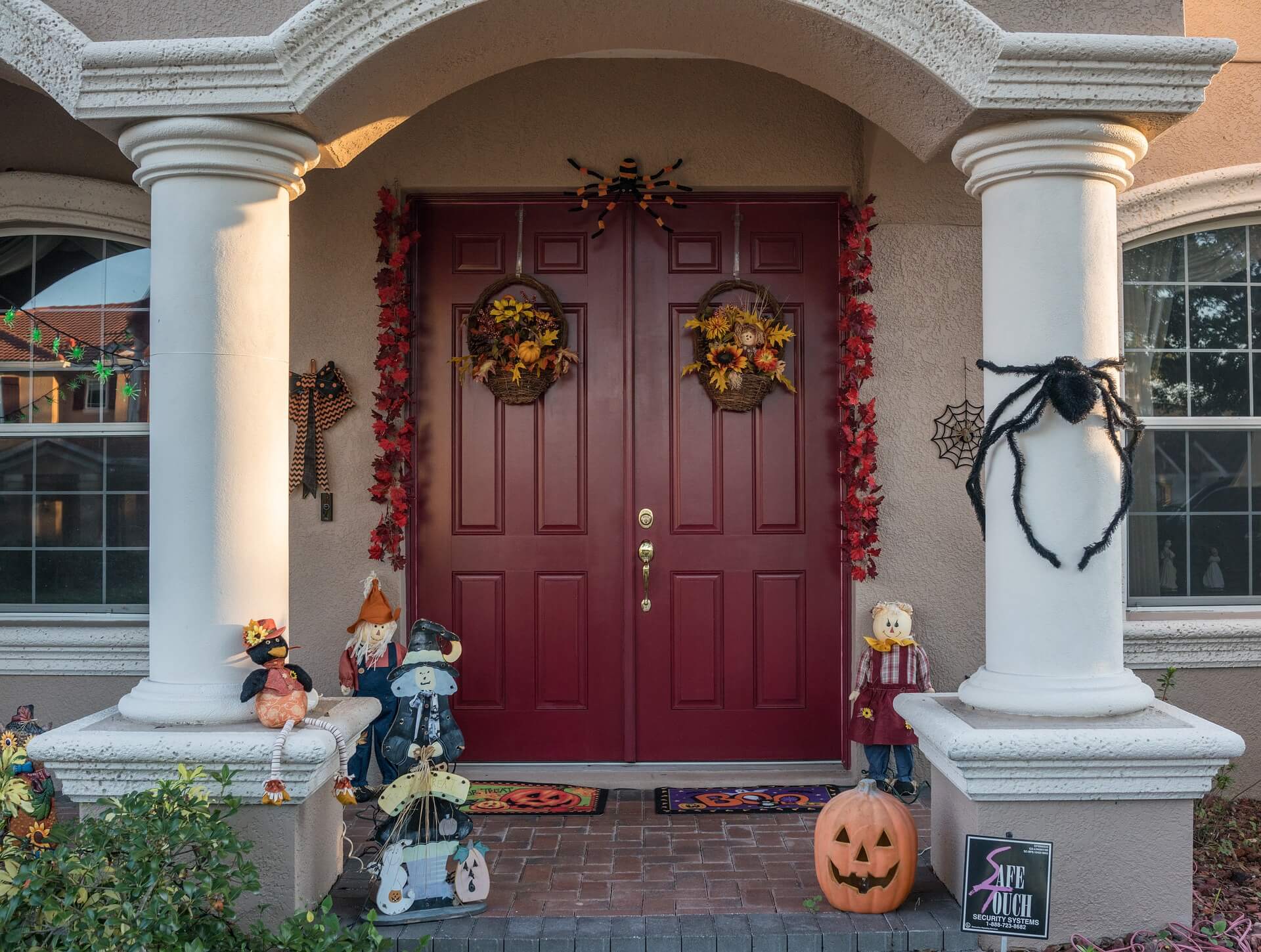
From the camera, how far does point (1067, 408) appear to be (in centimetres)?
344

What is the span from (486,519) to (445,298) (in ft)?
3.65

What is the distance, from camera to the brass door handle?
515 cm

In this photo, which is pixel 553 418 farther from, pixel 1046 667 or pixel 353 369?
pixel 1046 667

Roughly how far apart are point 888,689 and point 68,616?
12.8 ft

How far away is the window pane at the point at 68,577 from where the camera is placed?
5141 millimetres

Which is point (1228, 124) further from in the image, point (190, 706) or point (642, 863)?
point (190, 706)

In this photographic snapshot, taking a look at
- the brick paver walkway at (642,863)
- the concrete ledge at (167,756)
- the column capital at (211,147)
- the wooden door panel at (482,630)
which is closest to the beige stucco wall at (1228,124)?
the brick paver walkway at (642,863)

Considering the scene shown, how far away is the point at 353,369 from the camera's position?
5066mm

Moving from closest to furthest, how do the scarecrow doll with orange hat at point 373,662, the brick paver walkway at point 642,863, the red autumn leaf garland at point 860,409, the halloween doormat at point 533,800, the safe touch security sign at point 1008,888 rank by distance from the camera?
the safe touch security sign at point 1008,888 < the brick paver walkway at point 642,863 < the halloween doormat at point 533,800 < the scarecrow doll with orange hat at point 373,662 < the red autumn leaf garland at point 860,409

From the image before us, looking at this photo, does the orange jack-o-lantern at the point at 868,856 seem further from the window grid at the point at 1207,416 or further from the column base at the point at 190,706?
the window grid at the point at 1207,416

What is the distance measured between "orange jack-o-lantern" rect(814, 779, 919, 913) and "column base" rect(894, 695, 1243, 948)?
0.68ft

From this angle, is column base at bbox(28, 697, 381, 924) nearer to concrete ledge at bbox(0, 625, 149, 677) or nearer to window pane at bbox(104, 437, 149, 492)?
concrete ledge at bbox(0, 625, 149, 677)

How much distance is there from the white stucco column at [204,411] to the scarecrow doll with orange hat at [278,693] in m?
0.10

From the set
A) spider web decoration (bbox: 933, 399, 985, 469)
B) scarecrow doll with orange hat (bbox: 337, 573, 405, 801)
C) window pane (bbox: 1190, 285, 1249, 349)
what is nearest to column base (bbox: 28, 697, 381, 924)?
scarecrow doll with orange hat (bbox: 337, 573, 405, 801)
